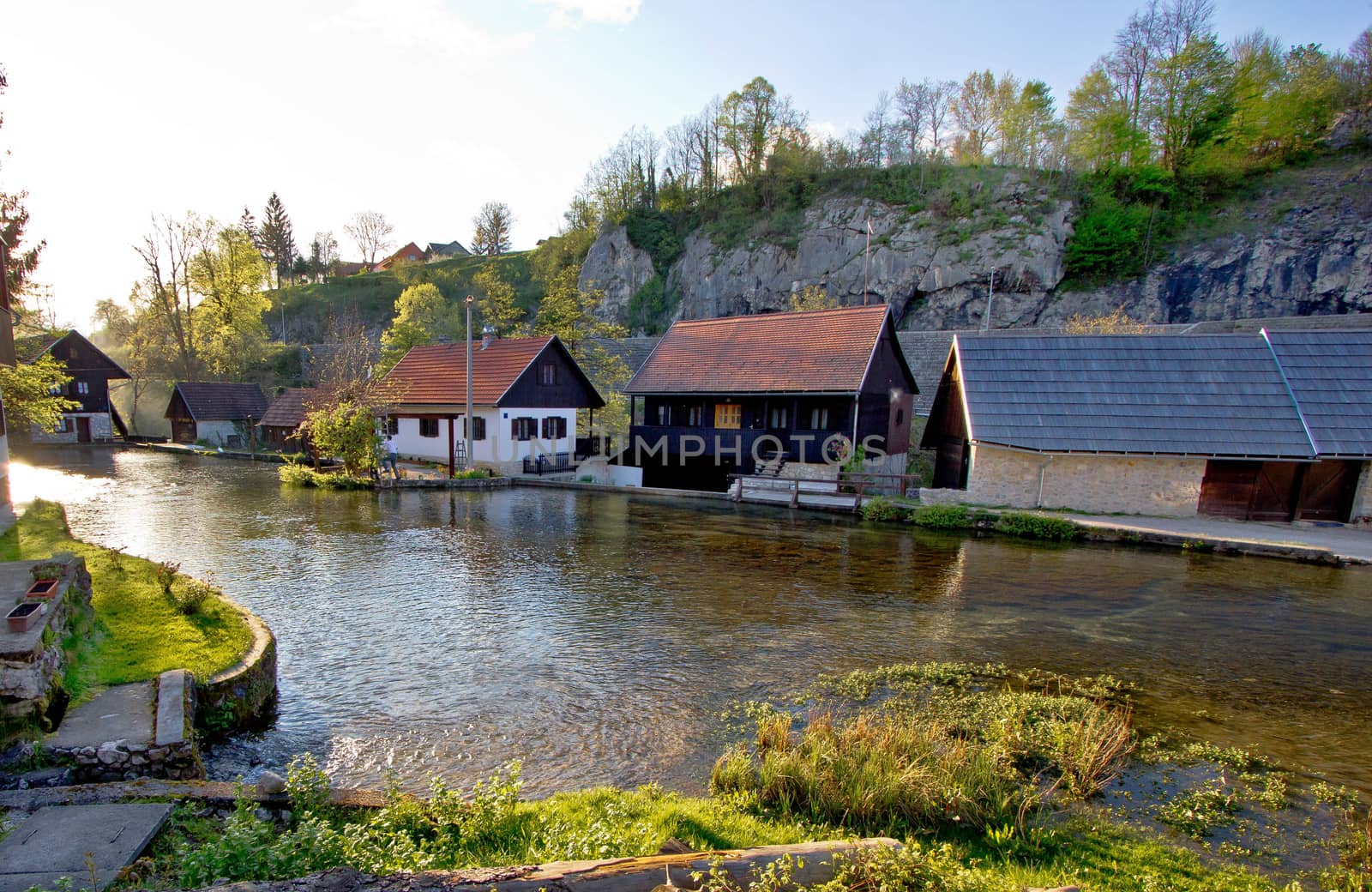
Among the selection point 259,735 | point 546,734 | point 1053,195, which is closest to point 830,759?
point 546,734

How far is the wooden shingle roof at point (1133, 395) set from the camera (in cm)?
1853

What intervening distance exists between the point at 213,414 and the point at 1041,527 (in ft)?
151

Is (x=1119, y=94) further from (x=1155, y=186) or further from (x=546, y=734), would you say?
(x=546, y=734)

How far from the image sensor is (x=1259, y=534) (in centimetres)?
1684

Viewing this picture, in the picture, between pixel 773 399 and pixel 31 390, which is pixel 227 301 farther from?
pixel 773 399

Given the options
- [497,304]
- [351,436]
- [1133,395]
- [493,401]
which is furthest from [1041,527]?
[497,304]

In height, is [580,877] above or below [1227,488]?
below

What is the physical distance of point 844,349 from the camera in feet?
81.7

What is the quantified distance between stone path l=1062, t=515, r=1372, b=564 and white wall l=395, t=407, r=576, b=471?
20590mm

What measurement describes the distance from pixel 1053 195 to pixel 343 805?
57.4 meters

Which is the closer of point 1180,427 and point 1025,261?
point 1180,427

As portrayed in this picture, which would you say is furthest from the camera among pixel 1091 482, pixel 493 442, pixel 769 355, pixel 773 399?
pixel 493 442

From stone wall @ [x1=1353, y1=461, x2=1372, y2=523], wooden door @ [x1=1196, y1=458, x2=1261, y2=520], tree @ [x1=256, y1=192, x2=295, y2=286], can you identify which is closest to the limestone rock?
wooden door @ [x1=1196, y1=458, x2=1261, y2=520]

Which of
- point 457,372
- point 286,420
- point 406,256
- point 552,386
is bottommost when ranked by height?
point 286,420
